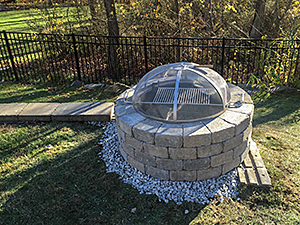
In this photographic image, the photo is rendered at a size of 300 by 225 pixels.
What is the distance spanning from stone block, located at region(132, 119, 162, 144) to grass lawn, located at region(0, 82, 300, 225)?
83 centimetres

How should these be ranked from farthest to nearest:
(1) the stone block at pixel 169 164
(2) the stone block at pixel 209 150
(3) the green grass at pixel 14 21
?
(3) the green grass at pixel 14 21 < (1) the stone block at pixel 169 164 < (2) the stone block at pixel 209 150

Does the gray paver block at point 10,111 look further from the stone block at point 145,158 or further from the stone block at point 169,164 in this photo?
the stone block at point 169,164

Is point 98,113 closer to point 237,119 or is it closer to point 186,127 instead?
point 186,127

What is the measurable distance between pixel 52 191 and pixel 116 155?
1.24m

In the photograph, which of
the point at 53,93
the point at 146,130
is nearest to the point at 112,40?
the point at 53,93

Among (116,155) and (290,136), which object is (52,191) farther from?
(290,136)

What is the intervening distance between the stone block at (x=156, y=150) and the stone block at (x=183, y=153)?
9 cm

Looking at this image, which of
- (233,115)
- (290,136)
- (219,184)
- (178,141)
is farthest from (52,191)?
(290,136)

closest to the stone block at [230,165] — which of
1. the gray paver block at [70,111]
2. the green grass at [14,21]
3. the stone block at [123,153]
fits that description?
the stone block at [123,153]

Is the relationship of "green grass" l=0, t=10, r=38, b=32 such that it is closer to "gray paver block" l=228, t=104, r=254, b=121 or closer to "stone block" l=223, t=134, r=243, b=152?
"gray paver block" l=228, t=104, r=254, b=121

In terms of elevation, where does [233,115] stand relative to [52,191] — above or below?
above

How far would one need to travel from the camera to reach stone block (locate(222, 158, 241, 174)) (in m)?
3.96

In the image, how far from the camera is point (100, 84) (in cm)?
798

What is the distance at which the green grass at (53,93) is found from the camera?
23.2 ft
